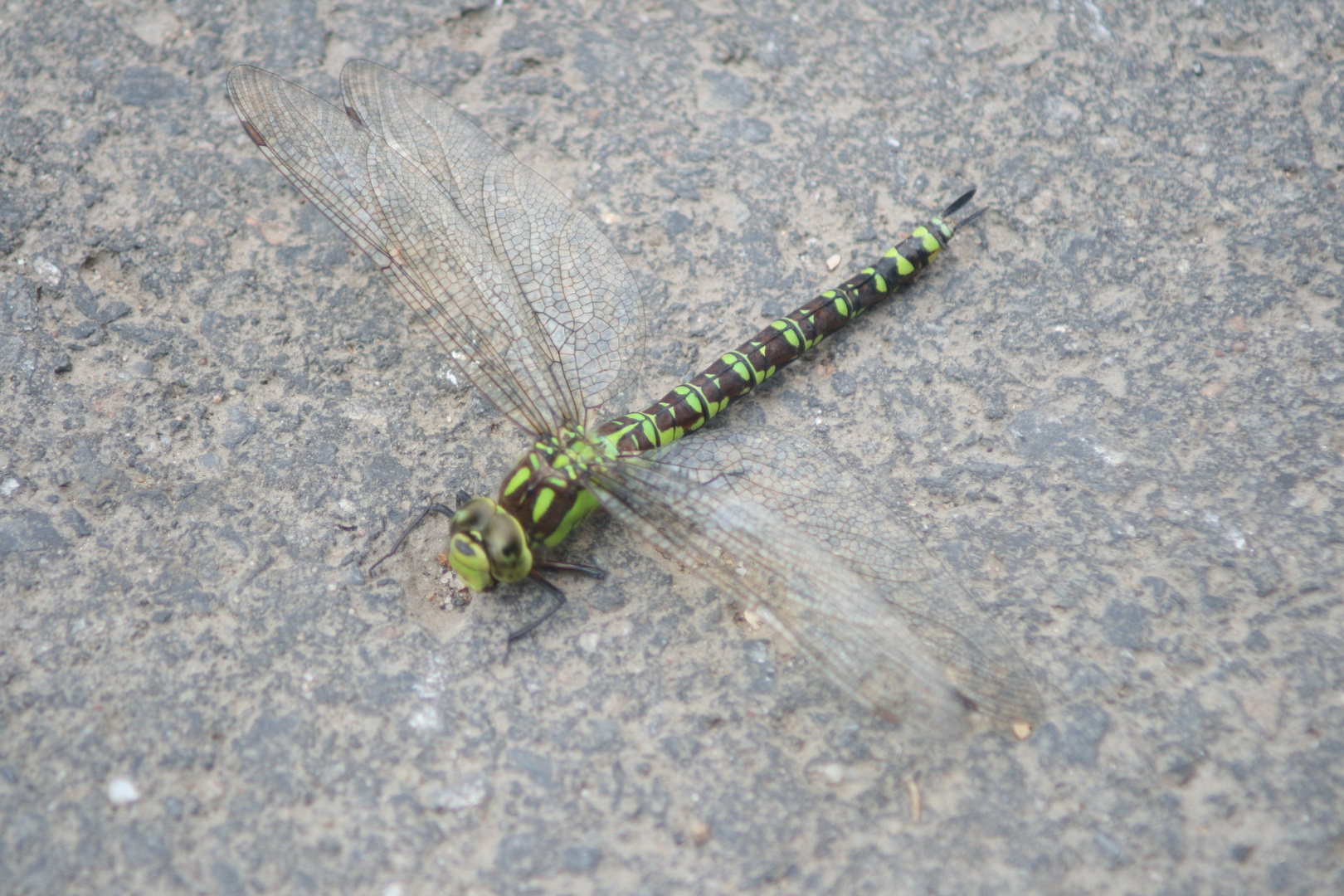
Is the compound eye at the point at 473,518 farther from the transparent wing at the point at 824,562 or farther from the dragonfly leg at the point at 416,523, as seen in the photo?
the transparent wing at the point at 824,562

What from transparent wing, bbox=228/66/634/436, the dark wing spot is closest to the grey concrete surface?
transparent wing, bbox=228/66/634/436

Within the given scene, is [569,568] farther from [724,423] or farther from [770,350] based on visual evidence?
[770,350]

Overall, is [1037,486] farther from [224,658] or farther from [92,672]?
[92,672]

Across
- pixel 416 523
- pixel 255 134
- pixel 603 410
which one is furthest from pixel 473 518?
pixel 255 134

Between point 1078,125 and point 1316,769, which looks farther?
point 1078,125

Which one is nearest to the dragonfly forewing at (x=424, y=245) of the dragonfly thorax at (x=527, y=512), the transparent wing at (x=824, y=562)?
the dragonfly thorax at (x=527, y=512)

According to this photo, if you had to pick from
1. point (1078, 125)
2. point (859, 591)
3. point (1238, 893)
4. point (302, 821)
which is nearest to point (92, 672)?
point (302, 821)

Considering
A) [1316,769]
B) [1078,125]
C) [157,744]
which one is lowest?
[1316,769]
